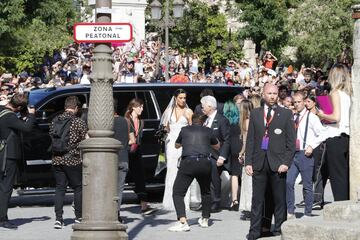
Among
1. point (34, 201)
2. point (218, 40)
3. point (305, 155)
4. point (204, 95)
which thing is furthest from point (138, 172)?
point (218, 40)

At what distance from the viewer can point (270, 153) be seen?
12938 mm

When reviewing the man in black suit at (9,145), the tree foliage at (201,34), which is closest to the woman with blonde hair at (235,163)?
the man in black suit at (9,145)

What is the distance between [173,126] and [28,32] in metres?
32.2

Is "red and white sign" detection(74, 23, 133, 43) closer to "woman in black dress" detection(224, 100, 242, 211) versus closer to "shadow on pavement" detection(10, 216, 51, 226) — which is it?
"shadow on pavement" detection(10, 216, 51, 226)

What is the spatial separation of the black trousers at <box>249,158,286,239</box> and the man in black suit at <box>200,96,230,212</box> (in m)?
3.84

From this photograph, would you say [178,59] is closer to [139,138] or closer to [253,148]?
[139,138]

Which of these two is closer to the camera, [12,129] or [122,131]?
[12,129]

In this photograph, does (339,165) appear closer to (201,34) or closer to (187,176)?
(187,176)

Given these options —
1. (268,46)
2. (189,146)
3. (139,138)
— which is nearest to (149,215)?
(139,138)

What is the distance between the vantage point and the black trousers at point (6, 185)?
15.5 meters

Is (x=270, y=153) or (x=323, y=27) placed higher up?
(x=323, y=27)

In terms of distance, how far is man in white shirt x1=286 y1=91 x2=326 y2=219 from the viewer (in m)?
16.1

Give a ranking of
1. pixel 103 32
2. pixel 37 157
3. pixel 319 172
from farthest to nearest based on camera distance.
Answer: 1. pixel 37 157
2. pixel 319 172
3. pixel 103 32

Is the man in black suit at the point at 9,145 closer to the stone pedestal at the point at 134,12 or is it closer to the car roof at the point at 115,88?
the car roof at the point at 115,88
